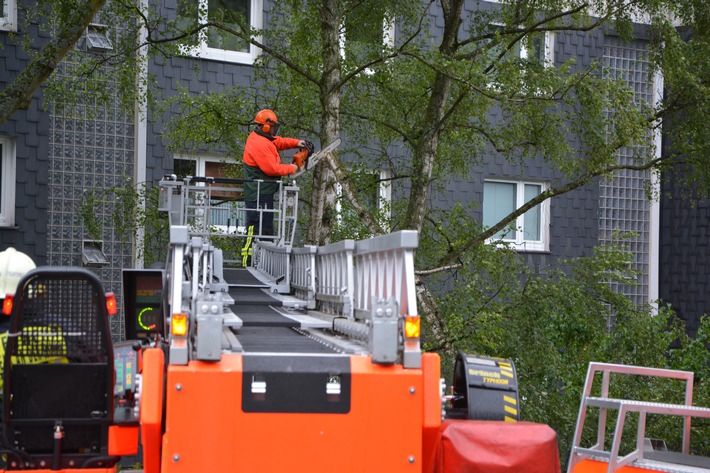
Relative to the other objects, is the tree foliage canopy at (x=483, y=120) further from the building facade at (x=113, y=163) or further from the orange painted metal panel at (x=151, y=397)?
the orange painted metal panel at (x=151, y=397)

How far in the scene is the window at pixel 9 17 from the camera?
663 inches

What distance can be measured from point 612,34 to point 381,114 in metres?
8.38

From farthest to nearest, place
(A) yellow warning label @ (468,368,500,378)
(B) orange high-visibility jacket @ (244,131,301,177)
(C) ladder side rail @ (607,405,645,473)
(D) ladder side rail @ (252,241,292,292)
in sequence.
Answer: (B) orange high-visibility jacket @ (244,131,301,177), (D) ladder side rail @ (252,241,292,292), (C) ladder side rail @ (607,405,645,473), (A) yellow warning label @ (468,368,500,378)

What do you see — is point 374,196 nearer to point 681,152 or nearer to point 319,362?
point 681,152

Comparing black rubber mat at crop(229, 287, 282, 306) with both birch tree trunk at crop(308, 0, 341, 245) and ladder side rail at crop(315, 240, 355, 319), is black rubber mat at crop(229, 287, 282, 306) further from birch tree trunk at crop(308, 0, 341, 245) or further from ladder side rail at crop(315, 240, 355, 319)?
birch tree trunk at crop(308, 0, 341, 245)

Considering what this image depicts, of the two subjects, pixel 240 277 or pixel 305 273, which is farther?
pixel 240 277

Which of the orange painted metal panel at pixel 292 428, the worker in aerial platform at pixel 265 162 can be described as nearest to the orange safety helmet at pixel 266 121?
the worker in aerial platform at pixel 265 162

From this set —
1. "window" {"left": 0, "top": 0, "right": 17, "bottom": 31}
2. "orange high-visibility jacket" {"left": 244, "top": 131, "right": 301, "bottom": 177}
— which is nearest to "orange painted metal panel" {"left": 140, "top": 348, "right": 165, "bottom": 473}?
→ "orange high-visibility jacket" {"left": 244, "top": 131, "right": 301, "bottom": 177}

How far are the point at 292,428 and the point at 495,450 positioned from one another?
4.56 feet

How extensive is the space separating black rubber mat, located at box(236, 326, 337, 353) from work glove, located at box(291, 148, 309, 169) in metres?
4.85

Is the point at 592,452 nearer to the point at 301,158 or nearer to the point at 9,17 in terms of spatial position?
the point at 301,158

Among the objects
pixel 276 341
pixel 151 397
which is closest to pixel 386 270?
pixel 276 341

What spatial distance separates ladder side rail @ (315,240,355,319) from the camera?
25.4ft

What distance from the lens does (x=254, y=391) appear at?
17.8ft
